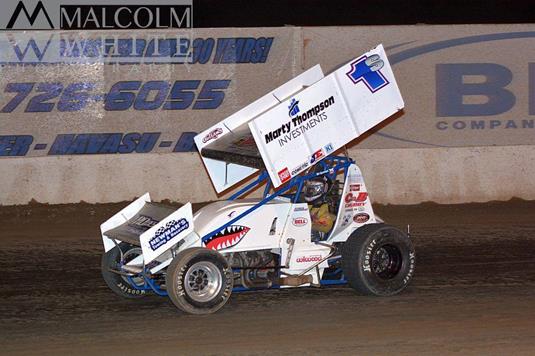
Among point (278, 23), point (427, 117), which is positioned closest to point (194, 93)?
point (427, 117)

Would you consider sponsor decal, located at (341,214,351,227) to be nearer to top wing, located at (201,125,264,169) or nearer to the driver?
the driver

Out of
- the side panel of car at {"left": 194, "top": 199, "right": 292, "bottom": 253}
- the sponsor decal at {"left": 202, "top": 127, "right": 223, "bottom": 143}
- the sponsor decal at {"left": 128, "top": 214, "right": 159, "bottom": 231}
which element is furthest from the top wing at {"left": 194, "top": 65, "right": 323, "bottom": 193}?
the sponsor decal at {"left": 128, "top": 214, "right": 159, "bottom": 231}

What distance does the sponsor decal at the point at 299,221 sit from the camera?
822cm

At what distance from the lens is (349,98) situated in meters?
8.22

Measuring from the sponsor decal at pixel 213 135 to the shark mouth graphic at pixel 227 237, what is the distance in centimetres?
110

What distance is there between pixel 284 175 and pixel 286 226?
515 millimetres

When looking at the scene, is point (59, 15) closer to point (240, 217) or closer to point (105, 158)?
point (105, 158)

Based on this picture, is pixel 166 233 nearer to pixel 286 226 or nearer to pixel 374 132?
pixel 286 226

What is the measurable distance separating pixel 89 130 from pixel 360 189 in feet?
19.5

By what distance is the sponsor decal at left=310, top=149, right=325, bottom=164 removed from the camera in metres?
8.07

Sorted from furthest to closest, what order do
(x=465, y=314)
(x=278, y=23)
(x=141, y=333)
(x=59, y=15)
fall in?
(x=278, y=23)
(x=59, y=15)
(x=465, y=314)
(x=141, y=333)

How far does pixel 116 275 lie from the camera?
8336mm

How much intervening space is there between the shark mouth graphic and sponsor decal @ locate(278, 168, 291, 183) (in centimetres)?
53

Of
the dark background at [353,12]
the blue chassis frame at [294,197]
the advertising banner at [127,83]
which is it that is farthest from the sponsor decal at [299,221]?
the dark background at [353,12]
